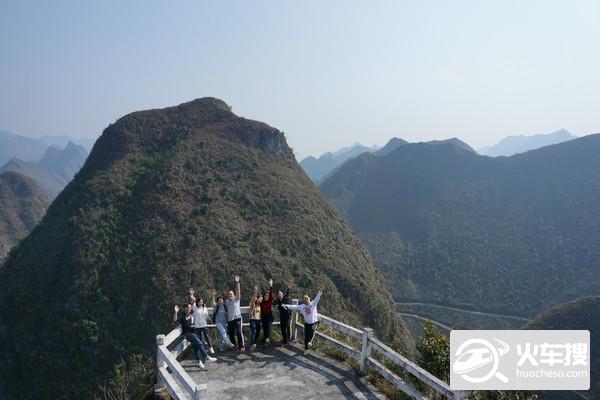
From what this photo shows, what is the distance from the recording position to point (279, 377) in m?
8.97

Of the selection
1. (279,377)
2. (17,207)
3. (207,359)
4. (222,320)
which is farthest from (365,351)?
(17,207)

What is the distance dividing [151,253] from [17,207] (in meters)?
154

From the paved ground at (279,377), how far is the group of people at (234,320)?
1.15ft

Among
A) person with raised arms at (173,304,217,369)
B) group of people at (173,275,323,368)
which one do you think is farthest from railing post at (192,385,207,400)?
group of people at (173,275,323,368)

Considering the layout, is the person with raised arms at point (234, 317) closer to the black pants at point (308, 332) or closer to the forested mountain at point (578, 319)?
the black pants at point (308, 332)

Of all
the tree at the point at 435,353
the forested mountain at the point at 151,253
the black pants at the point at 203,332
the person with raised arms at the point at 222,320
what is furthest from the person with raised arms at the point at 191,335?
the forested mountain at the point at 151,253

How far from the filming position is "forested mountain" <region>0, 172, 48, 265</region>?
510 feet

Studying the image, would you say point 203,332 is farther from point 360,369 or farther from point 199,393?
point 199,393

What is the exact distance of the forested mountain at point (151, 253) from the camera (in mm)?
47688

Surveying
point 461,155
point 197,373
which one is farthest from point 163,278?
point 461,155

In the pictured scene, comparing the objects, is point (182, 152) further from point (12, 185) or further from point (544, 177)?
point (12, 185)

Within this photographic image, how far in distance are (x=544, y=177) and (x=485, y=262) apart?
1998 inches

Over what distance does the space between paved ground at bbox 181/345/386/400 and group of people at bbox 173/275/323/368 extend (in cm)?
35

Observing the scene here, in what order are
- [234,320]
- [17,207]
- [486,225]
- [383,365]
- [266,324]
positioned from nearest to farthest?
[383,365] → [234,320] → [266,324] → [486,225] → [17,207]
